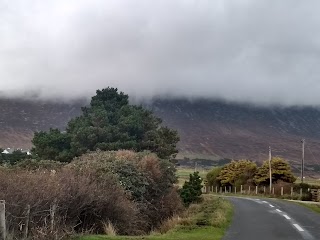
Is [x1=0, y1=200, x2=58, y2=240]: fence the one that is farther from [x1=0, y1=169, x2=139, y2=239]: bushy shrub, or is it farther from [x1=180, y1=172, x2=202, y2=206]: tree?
[x1=180, y1=172, x2=202, y2=206]: tree

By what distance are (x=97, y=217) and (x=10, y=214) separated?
4660mm

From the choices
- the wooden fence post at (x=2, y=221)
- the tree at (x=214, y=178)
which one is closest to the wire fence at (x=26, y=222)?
the wooden fence post at (x=2, y=221)

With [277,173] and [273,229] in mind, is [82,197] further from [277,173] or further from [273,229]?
[277,173]

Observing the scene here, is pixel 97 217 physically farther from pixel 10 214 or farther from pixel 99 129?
pixel 99 129

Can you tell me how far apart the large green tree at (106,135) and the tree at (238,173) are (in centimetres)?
3219

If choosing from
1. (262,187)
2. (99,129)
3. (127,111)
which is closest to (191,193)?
(99,129)

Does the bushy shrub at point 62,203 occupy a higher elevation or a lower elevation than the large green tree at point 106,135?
lower

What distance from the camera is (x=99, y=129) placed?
44.9m

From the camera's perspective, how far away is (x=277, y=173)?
245 feet

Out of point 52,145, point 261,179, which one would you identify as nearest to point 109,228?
point 52,145

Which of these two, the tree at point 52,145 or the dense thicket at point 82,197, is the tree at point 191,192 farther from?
the dense thicket at point 82,197

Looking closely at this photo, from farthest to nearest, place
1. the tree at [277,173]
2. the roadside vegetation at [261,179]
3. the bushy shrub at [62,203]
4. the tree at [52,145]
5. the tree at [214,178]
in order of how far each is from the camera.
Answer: the tree at [214,178], the tree at [277,173], the roadside vegetation at [261,179], the tree at [52,145], the bushy shrub at [62,203]

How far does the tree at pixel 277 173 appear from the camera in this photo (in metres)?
74.1

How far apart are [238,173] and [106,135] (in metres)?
45.0
